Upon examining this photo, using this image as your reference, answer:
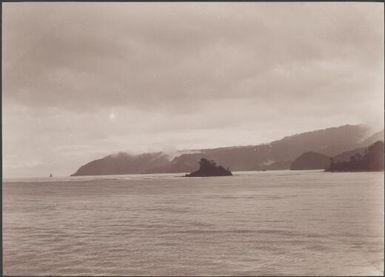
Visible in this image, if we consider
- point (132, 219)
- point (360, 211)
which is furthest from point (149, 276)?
point (360, 211)

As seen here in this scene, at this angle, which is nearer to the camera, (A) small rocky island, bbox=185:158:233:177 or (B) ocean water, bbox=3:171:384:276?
(B) ocean water, bbox=3:171:384:276

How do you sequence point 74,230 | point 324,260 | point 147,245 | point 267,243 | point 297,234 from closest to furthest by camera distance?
point 324,260
point 267,243
point 147,245
point 297,234
point 74,230

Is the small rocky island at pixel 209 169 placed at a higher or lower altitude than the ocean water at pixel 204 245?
higher

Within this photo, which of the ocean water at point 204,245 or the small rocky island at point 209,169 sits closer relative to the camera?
the ocean water at point 204,245

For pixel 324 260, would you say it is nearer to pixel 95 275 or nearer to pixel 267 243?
pixel 267 243

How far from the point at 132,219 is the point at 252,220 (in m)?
14.3

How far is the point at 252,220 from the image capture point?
43000mm

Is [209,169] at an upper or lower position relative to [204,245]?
upper

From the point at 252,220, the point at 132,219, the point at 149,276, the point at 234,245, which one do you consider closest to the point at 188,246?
the point at 234,245

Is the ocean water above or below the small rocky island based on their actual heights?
below

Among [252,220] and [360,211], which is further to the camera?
[360,211]

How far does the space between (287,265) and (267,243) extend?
5866 millimetres

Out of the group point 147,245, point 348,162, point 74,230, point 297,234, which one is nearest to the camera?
point 147,245

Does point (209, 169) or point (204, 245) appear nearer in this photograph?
point (204, 245)
